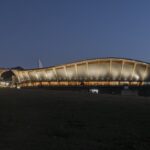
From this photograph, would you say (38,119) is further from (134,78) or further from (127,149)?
(134,78)

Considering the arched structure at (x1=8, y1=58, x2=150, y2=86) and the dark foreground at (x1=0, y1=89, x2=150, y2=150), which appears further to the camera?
the arched structure at (x1=8, y1=58, x2=150, y2=86)

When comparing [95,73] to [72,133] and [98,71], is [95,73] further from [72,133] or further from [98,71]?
[72,133]

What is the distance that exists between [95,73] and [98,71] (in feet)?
4.52

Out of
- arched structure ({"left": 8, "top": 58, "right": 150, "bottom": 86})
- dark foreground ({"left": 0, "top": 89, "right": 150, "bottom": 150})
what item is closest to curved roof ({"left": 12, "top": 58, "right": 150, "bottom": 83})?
arched structure ({"left": 8, "top": 58, "right": 150, "bottom": 86})

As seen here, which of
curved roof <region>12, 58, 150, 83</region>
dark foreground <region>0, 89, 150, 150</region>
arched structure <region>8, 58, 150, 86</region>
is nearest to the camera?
dark foreground <region>0, 89, 150, 150</region>

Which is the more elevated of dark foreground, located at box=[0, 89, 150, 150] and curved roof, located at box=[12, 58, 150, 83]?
curved roof, located at box=[12, 58, 150, 83]

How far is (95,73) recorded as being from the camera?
447 ft

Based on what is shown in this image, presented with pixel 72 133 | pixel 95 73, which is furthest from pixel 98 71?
pixel 72 133

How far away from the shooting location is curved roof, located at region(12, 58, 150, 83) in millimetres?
128375

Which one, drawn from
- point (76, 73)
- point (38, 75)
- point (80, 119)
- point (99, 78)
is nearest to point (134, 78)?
point (99, 78)

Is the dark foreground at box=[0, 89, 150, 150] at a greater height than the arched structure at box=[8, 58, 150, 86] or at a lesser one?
lesser

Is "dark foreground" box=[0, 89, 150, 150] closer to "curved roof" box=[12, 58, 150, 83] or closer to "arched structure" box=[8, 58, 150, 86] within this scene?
"arched structure" box=[8, 58, 150, 86]

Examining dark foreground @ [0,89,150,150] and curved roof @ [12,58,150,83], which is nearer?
dark foreground @ [0,89,150,150]

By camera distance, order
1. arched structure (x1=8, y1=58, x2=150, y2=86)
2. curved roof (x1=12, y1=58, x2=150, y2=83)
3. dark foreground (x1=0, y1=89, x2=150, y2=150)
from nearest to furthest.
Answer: dark foreground (x1=0, y1=89, x2=150, y2=150) < curved roof (x1=12, y1=58, x2=150, y2=83) < arched structure (x1=8, y1=58, x2=150, y2=86)
